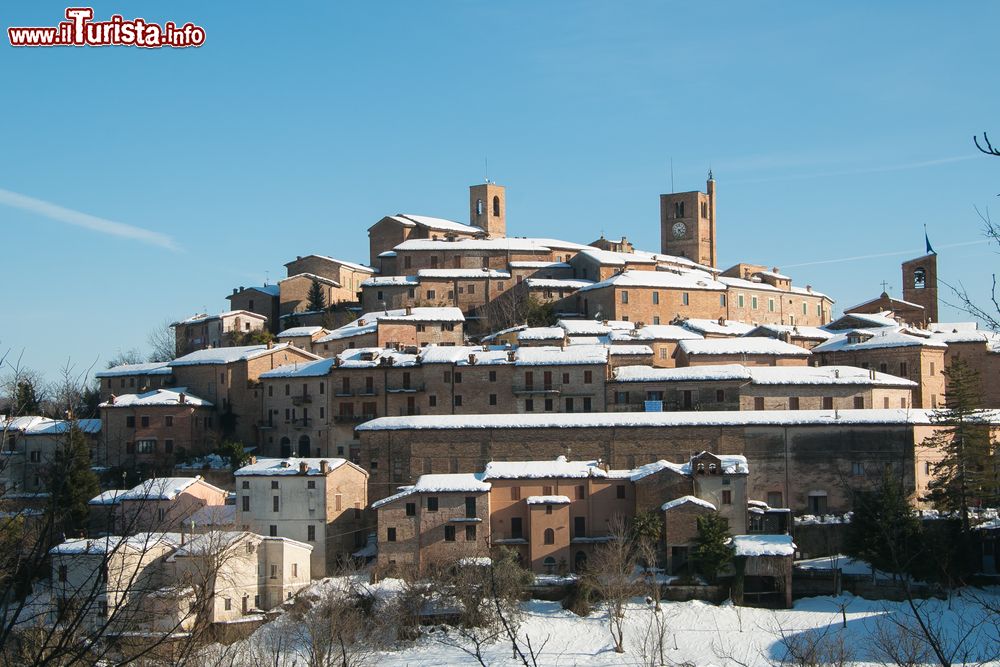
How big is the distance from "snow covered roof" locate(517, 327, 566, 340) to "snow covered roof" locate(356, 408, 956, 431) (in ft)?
33.1

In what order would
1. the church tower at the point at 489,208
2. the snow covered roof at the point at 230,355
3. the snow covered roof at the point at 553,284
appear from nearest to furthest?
the snow covered roof at the point at 230,355 < the snow covered roof at the point at 553,284 < the church tower at the point at 489,208

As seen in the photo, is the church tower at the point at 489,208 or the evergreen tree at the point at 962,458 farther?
the church tower at the point at 489,208

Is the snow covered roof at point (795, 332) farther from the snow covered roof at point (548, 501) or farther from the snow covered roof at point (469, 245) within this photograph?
the snow covered roof at point (548, 501)

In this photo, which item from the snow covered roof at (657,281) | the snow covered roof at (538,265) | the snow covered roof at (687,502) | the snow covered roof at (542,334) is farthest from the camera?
the snow covered roof at (538,265)

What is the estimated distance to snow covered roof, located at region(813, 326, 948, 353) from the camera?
5509 centimetres

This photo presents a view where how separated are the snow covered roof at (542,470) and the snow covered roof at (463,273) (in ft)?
89.6

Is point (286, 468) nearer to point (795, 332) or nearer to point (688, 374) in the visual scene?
point (688, 374)

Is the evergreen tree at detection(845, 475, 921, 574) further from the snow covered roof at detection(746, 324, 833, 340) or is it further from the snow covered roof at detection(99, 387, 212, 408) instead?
the snow covered roof at detection(99, 387, 212, 408)

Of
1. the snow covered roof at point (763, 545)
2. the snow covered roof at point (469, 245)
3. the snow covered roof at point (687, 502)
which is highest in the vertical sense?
the snow covered roof at point (469, 245)

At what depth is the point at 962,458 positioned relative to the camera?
41562 mm

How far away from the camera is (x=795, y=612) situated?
37219mm

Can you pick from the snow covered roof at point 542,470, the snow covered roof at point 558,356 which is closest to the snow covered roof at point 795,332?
the snow covered roof at point 558,356

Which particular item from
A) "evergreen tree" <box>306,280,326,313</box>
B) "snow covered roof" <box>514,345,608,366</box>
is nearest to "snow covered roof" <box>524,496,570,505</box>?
"snow covered roof" <box>514,345,608,366</box>

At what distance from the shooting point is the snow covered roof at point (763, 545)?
3812 cm
